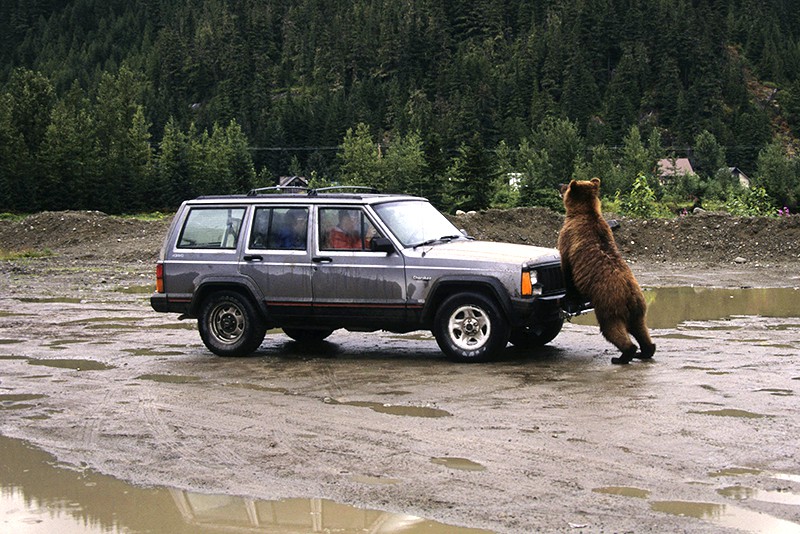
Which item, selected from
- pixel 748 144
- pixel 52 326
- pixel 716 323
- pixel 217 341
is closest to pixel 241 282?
pixel 217 341

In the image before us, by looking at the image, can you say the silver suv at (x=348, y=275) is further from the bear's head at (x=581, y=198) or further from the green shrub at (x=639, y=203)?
the green shrub at (x=639, y=203)

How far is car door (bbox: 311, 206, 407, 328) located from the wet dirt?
0.59m

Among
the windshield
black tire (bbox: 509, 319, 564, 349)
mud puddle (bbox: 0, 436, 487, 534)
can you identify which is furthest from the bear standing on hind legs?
mud puddle (bbox: 0, 436, 487, 534)


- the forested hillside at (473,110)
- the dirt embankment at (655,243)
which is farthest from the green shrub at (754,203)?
the forested hillside at (473,110)

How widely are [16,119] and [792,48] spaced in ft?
501

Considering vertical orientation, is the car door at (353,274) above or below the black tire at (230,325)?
above

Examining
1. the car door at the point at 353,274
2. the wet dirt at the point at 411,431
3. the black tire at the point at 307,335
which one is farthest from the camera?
the black tire at the point at 307,335

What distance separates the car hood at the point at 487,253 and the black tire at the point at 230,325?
228cm

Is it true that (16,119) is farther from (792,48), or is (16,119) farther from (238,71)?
(792,48)

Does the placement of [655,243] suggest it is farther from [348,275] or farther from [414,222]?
[348,275]

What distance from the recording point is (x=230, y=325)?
13422 mm

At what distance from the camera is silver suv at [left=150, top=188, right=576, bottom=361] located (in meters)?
12.1

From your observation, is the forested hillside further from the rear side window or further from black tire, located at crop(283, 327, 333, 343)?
the rear side window

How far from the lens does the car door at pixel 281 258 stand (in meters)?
13.0
